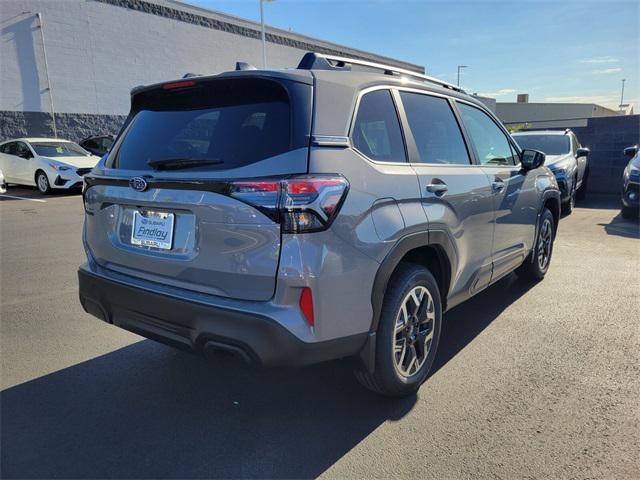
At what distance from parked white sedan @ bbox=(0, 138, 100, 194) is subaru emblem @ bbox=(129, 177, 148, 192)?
11349 millimetres

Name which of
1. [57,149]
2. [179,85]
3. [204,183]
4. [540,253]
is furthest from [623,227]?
[57,149]

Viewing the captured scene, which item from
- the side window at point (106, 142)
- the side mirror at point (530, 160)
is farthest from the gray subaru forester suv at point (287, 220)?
the side window at point (106, 142)

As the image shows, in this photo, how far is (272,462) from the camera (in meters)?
2.42

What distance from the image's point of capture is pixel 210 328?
92.8 inches

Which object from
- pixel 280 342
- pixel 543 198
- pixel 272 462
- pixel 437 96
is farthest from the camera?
pixel 543 198

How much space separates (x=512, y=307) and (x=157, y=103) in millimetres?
3570

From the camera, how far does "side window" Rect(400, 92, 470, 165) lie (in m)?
3.15

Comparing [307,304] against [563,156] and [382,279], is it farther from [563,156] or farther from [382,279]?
[563,156]

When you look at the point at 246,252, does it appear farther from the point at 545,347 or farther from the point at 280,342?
the point at 545,347

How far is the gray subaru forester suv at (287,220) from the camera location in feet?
7.45

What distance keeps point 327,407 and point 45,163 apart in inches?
527

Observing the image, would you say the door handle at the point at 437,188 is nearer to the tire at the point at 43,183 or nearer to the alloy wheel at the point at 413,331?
the alloy wheel at the point at 413,331

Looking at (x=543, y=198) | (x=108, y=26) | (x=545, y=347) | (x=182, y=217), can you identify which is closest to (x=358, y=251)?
(x=182, y=217)

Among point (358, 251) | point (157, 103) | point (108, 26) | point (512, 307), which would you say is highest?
point (108, 26)
